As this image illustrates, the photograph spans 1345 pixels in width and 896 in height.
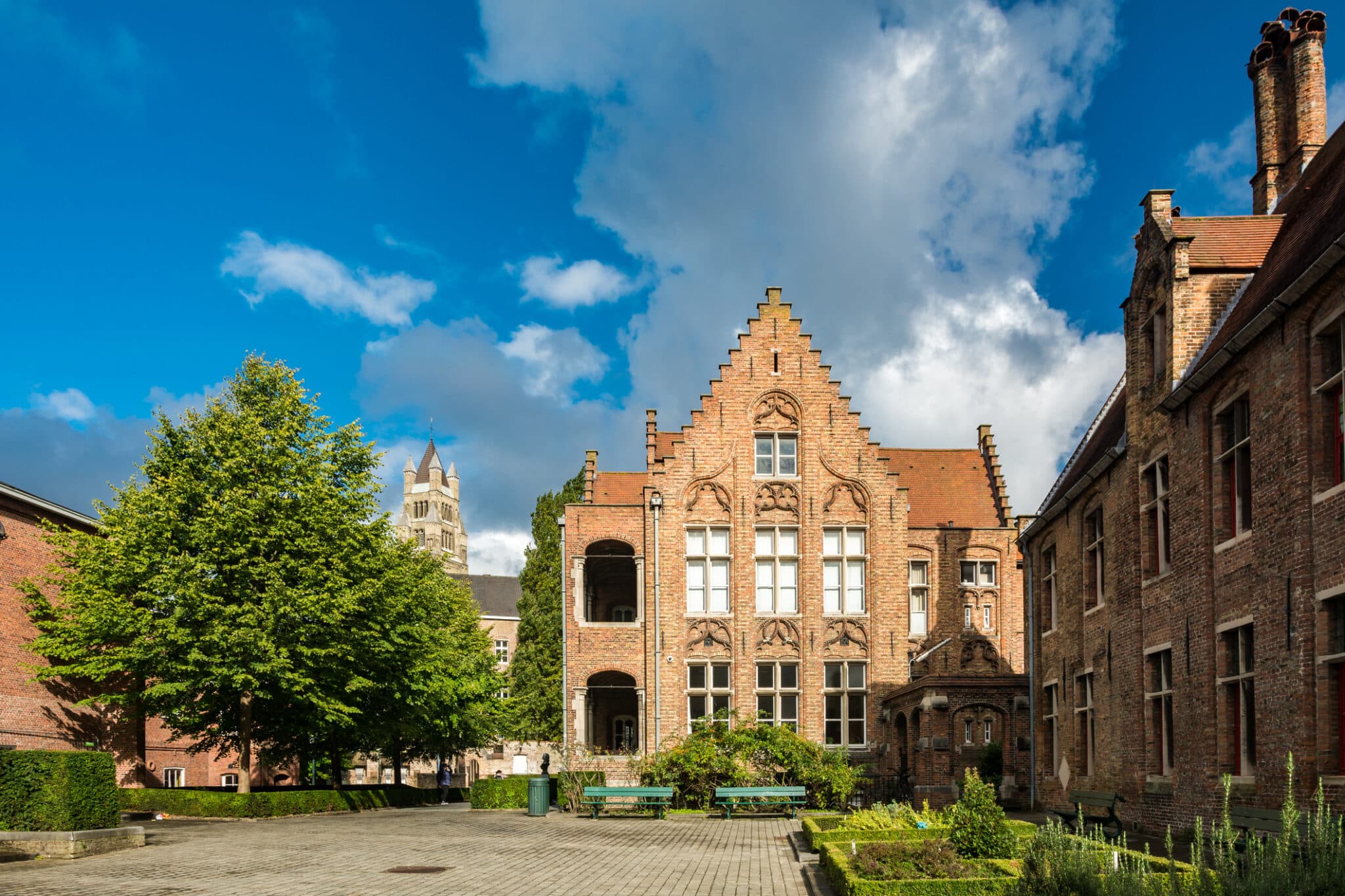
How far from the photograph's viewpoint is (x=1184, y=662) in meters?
18.4

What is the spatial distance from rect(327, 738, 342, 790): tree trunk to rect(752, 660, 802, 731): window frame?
13409mm

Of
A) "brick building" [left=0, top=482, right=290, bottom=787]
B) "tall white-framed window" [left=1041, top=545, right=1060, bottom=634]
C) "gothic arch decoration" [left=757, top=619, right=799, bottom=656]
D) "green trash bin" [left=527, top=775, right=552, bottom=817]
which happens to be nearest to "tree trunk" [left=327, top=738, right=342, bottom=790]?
"brick building" [left=0, top=482, right=290, bottom=787]

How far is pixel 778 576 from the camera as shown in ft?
128

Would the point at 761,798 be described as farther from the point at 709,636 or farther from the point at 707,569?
the point at 707,569

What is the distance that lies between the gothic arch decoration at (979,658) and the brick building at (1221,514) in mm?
2768

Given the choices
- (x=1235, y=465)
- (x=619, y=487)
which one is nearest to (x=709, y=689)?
(x=619, y=487)

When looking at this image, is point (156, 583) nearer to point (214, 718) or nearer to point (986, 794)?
point (214, 718)

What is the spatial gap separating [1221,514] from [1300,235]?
419 cm

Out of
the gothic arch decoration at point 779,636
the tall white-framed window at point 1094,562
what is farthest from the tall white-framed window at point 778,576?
the tall white-framed window at point 1094,562

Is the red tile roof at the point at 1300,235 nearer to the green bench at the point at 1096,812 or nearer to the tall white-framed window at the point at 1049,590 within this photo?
the green bench at the point at 1096,812

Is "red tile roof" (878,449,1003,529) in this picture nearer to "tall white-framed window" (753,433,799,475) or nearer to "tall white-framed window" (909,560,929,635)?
"tall white-framed window" (909,560,929,635)

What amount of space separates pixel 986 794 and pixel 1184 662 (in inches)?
245

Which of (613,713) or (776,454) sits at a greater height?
(776,454)

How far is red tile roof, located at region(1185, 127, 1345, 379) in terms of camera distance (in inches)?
595
